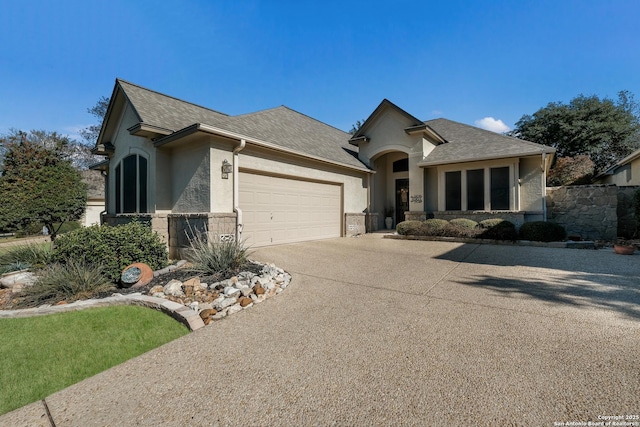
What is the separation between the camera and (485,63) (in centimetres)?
1094

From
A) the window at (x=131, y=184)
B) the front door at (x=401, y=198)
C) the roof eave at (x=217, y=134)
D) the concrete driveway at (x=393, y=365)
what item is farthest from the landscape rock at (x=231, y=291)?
the front door at (x=401, y=198)

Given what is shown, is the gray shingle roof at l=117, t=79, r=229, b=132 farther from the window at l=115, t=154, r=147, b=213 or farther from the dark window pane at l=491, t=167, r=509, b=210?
the dark window pane at l=491, t=167, r=509, b=210

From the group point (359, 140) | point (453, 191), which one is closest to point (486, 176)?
point (453, 191)

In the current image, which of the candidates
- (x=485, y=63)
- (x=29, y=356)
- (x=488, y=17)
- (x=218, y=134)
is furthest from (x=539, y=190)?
(x=29, y=356)

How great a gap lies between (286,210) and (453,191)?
7.60 m

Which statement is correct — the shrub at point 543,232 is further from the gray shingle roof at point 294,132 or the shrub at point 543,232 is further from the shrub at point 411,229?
the gray shingle roof at point 294,132

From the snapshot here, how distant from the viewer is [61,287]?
16.8 feet

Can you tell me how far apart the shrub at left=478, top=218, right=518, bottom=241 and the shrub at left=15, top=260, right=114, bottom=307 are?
1129 centimetres

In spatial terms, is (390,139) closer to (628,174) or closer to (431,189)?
(431,189)

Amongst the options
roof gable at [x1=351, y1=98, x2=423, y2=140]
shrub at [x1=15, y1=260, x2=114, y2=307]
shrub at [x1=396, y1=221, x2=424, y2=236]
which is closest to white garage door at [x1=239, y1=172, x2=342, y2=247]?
shrub at [x1=396, y1=221, x2=424, y2=236]

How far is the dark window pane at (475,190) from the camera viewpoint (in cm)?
1170

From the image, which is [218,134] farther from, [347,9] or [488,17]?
[488,17]

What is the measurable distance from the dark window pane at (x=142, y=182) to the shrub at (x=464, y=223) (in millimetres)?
11332

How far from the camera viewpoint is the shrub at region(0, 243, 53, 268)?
22.9ft
